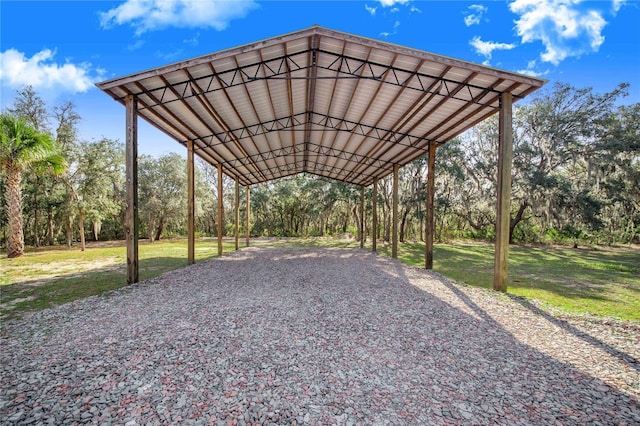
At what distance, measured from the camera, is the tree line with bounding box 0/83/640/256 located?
16812 mm

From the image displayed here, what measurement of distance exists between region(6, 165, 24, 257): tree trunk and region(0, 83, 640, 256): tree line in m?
0.10

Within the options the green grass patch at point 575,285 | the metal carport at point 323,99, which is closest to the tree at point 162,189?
the metal carport at point 323,99

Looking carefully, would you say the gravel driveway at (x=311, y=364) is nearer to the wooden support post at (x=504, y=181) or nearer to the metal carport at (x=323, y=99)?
the wooden support post at (x=504, y=181)

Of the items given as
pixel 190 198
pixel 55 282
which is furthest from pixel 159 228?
pixel 55 282

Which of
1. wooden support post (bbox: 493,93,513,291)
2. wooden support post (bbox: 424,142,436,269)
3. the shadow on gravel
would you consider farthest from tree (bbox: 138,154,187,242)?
the shadow on gravel

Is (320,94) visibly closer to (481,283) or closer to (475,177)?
(481,283)

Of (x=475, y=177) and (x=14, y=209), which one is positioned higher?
(x=475, y=177)

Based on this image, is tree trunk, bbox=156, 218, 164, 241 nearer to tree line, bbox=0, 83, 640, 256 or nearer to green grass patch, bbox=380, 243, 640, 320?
tree line, bbox=0, 83, 640, 256

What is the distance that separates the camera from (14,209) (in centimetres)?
1278

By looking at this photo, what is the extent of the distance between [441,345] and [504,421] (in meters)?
1.49

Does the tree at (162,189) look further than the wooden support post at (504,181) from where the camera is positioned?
Yes

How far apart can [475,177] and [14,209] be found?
26.9m

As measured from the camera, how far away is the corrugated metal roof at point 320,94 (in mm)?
6445

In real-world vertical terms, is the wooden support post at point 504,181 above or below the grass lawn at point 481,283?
above
